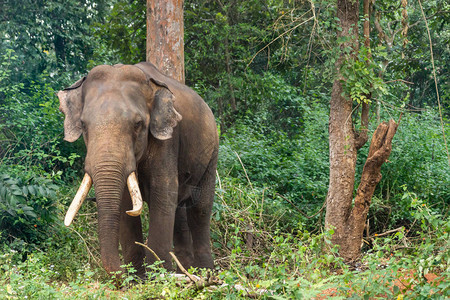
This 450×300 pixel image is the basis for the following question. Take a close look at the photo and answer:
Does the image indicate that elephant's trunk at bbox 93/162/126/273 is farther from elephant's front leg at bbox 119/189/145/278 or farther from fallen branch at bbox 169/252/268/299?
elephant's front leg at bbox 119/189/145/278

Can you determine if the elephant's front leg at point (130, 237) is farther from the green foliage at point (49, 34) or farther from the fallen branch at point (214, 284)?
the green foliage at point (49, 34)

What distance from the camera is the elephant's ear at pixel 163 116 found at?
673 cm

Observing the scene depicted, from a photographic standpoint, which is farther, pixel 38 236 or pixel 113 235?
pixel 38 236

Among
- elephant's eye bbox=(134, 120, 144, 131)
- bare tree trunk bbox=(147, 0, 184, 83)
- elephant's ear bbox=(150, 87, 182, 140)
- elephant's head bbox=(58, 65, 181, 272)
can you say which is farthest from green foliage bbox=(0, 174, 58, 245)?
elephant's eye bbox=(134, 120, 144, 131)

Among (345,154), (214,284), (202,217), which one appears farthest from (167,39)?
(214,284)

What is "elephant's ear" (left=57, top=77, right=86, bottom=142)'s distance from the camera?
22.0 feet

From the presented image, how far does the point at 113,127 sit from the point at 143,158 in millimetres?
717

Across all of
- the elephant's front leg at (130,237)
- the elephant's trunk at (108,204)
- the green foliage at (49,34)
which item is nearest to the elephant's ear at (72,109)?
the elephant's trunk at (108,204)

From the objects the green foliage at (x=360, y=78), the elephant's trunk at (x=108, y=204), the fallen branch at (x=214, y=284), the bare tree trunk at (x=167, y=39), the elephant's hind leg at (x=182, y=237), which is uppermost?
the bare tree trunk at (x=167, y=39)

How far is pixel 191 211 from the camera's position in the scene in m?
8.20

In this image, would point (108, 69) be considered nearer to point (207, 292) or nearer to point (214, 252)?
point (207, 292)

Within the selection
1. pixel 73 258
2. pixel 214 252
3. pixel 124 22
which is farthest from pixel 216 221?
pixel 124 22

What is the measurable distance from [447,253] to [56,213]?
5.82 m

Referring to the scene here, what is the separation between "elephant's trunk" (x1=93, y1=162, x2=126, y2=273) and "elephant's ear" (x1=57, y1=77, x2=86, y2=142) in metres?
0.78
